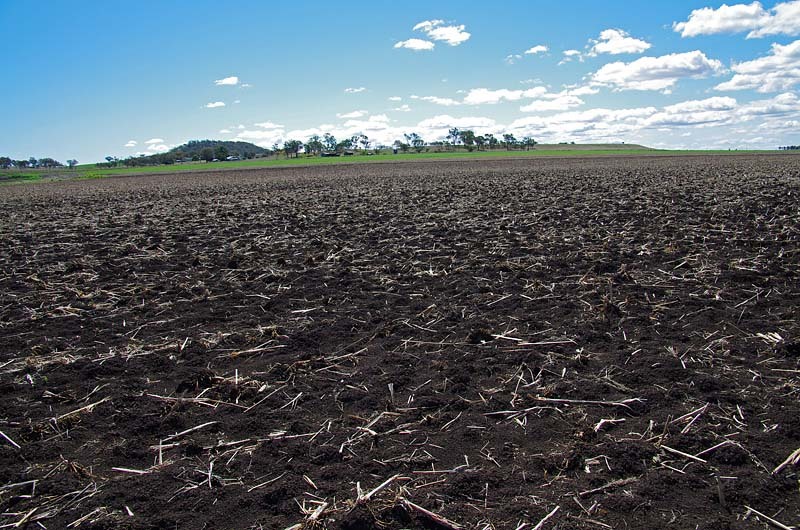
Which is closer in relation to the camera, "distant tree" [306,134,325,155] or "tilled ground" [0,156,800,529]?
"tilled ground" [0,156,800,529]

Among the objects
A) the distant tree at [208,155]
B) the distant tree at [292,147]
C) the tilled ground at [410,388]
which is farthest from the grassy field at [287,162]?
the tilled ground at [410,388]

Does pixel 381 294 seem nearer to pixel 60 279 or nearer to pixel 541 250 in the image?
pixel 541 250

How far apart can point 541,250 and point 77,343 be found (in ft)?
26.6

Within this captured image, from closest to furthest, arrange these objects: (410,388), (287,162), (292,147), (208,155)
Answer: (410,388) → (287,162) → (208,155) → (292,147)

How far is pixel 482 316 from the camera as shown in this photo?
692 cm

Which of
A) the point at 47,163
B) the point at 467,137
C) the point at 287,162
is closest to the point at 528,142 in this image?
the point at 467,137

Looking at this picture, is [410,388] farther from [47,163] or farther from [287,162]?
[47,163]

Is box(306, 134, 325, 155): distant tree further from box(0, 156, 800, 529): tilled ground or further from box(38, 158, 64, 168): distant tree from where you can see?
box(0, 156, 800, 529): tilled ground

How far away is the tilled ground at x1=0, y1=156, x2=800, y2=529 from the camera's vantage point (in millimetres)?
3520

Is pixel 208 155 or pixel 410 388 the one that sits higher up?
pixel 208 155

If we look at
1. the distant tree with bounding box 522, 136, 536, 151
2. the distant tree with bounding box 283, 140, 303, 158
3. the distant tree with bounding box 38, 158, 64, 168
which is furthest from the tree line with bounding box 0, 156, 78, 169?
the distant tree with bounding box 522, 136, 536, 151

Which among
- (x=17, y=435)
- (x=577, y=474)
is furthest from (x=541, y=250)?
(x=17, y=435)

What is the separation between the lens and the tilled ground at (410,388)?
3520 mm

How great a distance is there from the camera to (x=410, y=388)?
5.10 metres
